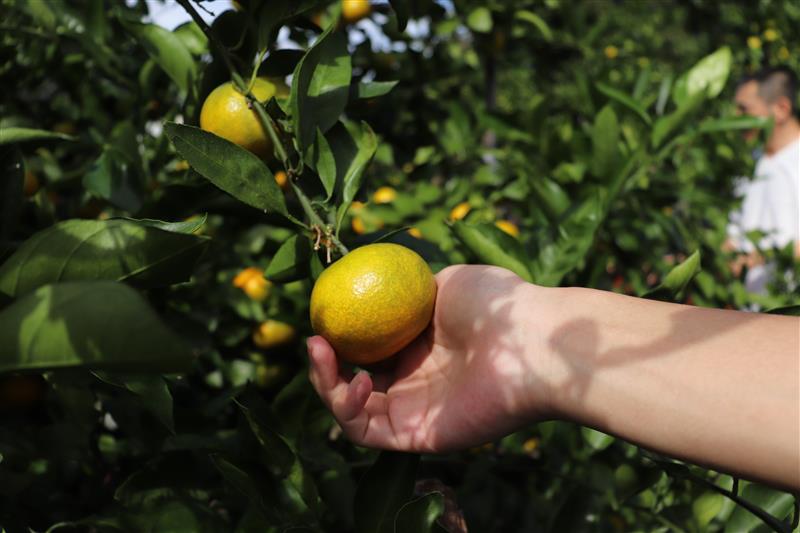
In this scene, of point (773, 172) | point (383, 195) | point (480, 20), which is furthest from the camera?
point (773, 172)

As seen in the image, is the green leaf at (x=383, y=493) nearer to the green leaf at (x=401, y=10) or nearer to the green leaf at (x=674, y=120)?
the green leaf at (x=401, y=10)

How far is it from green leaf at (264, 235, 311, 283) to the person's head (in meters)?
2.95

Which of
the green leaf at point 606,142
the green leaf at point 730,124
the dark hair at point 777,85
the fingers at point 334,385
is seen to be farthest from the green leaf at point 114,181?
the dark hair at point 777,85

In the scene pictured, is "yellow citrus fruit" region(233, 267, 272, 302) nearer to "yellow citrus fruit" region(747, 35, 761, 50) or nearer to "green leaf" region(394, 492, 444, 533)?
"green leaf" region(394, 492, 444, 533)

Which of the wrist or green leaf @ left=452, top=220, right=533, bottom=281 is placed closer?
the wrist

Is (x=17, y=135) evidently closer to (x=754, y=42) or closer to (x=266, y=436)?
(x=266, y=436)

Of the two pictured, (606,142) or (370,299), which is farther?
(606,142)

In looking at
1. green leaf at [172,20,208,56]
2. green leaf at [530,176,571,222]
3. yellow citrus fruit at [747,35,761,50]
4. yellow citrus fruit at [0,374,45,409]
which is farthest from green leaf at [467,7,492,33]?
yellow citrus fruit at [747,35,761,50]

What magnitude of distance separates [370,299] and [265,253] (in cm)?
84

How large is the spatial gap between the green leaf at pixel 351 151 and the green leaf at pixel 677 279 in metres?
0.41

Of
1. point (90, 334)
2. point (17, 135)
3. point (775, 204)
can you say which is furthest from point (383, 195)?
point (775, 204)

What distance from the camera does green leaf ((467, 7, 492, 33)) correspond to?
166 cm

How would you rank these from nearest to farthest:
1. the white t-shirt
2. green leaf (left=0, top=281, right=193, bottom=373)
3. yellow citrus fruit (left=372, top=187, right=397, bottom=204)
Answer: green leaf (left=0, top=281, right=193, bottom=373) < yellow citrus fruit (left=372, top=187, right=397, bottom=204) < the white t-shirt

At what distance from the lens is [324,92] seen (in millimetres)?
831
